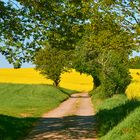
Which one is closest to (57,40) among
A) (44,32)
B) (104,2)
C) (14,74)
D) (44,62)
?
(44,32)

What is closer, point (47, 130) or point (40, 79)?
point (47, 130)

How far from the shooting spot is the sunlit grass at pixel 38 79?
112m

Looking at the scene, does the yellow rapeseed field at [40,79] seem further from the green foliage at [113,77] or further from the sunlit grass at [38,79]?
the green foliage at [113,77]

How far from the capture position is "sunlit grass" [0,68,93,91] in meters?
112

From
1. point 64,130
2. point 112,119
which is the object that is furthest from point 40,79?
point 64,130

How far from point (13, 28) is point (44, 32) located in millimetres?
1554

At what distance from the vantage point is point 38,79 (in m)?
124

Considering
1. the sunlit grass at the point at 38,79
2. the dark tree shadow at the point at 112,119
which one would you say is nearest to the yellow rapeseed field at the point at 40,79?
the sunlit grass at the point at 38,79

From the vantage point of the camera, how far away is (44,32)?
22.5 meters

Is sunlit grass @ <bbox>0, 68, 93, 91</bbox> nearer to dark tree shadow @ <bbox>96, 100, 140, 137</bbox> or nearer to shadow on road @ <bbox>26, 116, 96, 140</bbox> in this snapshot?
shadow on road @ <bbox>26, 116, 96, 140</bbox>

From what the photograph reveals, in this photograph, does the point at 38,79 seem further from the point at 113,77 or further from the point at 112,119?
the point at 112,119

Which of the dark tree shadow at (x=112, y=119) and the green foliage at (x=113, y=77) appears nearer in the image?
the dark tree shadow at (x=112, y=119)

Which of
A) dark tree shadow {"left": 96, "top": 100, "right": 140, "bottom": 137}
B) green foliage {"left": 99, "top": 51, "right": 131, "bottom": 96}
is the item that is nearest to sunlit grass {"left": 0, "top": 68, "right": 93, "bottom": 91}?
green foliage {"left": 99, "top": 51, "right": 131, "bottom": 96}

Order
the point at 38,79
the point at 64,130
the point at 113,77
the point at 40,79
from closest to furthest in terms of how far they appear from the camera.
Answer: the point at 64,130
the point at 113,77
the point at 40,79
the point at 38,79
